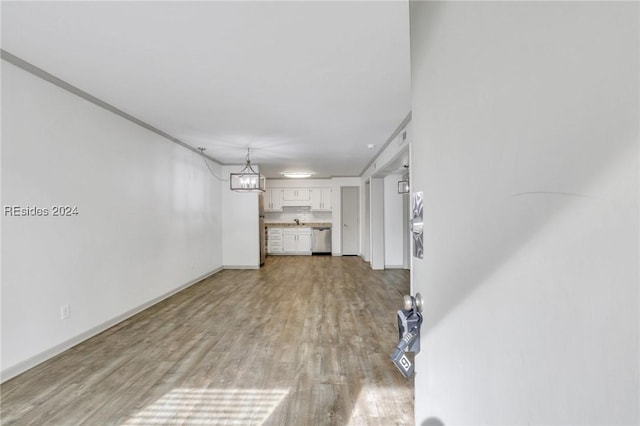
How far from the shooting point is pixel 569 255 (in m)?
0.32

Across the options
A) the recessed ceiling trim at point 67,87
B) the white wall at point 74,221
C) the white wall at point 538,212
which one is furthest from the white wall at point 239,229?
the white wall at point 538,212

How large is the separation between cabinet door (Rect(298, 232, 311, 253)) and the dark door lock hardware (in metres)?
8.62

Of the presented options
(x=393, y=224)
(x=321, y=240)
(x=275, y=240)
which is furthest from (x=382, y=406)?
(x=275, y=240)

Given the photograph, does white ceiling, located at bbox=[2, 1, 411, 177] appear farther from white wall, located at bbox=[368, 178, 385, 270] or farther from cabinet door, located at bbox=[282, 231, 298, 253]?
cabinet door, located at bbox=[282, 231, 298, 253]

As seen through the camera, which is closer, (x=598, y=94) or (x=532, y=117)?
(x=598, y=94)

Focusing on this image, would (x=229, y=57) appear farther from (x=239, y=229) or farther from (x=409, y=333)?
(x=239, y=229)

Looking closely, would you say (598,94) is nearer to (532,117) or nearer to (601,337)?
(532,117)

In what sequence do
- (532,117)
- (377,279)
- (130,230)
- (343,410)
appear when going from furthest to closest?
(377,279) < (130,230) < (343,410) < (532,117)

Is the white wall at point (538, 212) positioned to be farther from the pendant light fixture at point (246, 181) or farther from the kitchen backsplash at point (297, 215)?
the kitchen backsplash at point (297, 215)

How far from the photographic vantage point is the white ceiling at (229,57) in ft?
6.17

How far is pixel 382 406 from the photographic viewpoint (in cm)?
198

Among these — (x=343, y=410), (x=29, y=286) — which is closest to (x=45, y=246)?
(x=29, y=286)

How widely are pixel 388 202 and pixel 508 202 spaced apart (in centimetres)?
661

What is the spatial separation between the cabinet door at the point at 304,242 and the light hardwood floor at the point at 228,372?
17.2ft
